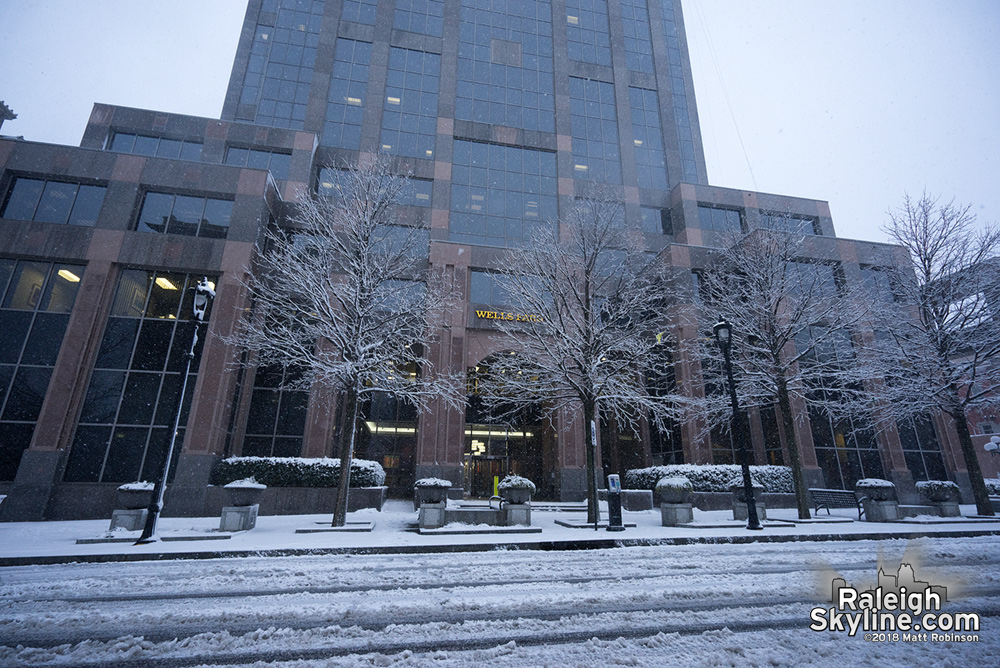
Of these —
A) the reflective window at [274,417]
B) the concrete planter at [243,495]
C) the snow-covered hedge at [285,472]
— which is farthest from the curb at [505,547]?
the reflective window at [274,417]

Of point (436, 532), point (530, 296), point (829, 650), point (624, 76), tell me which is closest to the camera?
point (829, 650)

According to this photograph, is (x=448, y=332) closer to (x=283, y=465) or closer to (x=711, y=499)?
(x=283, y=465)

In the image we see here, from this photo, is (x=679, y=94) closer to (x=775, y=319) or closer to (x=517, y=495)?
(x=775, y=319)

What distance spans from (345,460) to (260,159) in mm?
22466

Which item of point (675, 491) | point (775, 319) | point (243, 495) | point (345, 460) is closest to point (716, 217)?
point (775, 319)

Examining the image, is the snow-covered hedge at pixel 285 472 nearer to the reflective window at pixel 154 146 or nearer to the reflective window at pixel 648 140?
the reflective window at pixel 154 146

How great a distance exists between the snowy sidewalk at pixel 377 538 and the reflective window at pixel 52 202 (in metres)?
12.5

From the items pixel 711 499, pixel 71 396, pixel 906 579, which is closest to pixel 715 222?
pixel 711 499

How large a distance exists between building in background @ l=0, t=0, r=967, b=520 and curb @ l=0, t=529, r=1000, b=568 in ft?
10.1

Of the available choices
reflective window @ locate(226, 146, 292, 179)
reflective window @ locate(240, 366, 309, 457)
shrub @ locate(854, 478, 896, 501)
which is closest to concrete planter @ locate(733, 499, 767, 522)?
shrub @ locate(854, 478, 896, 501)

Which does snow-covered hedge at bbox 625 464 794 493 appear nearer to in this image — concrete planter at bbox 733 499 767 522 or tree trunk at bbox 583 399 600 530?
concrete planter at bbox 733 499 767 522

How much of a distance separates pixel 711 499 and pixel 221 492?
2012cm

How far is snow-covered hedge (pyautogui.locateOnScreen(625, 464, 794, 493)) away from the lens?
19547mm

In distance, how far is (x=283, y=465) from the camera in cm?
1686
